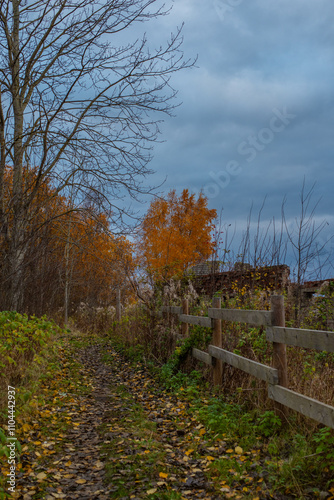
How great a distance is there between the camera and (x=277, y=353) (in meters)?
5.13

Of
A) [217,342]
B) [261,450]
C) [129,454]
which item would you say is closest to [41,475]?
[129,454]

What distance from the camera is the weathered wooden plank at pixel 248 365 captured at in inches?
202

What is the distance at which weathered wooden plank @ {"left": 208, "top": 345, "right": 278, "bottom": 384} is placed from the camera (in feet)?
16.8

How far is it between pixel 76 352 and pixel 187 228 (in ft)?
60.2

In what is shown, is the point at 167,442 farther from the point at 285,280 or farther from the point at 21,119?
the point at 21,119

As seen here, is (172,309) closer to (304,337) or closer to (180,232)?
(304,337)

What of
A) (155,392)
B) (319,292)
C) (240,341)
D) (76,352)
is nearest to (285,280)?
(319,292)

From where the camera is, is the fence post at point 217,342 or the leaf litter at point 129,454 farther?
the fence post at point 217,342

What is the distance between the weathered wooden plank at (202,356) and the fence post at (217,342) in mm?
140

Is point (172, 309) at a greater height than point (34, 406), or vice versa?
point (172, 309)

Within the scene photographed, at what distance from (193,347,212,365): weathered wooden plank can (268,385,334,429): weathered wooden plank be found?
2.23 m

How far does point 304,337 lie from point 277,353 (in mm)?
788

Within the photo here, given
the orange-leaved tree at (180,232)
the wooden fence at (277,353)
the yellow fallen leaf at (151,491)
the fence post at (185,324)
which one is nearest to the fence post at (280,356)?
the wooden fence at (277,353)

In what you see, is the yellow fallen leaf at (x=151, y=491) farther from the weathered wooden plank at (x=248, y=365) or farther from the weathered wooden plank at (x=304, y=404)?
the weathered wooden plank at (x=248, y=365)
